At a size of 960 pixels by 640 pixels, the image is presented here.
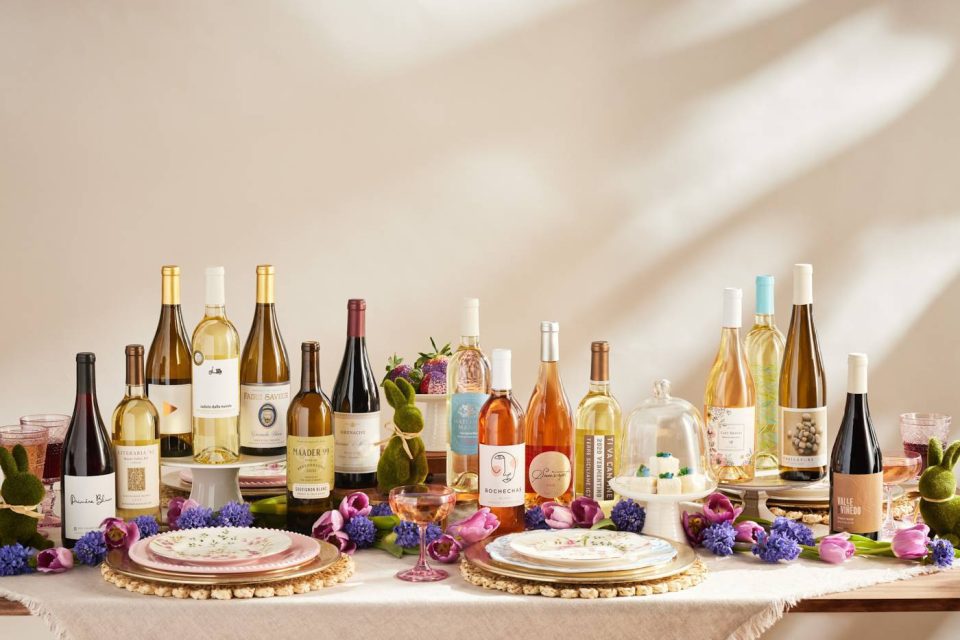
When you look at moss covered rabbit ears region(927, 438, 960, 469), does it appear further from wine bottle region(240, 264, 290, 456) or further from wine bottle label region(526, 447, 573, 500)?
wine bottle region(240, 264, 290, 456)

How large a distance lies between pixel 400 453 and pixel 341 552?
21 cm

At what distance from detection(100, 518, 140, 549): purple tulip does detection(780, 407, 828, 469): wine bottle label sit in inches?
40.1

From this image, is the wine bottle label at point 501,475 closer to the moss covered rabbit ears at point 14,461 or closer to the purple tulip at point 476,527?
the purple tulip at point 476,527

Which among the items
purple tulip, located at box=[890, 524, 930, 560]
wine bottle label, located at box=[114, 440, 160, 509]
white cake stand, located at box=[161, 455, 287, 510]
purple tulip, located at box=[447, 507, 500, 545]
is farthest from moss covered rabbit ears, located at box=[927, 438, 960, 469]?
wine bottle label, located at box=[114, 440, 160, 509]

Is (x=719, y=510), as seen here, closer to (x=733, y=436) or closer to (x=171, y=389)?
(x=733, y=436)

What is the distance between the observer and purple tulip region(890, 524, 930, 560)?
157 centimetres

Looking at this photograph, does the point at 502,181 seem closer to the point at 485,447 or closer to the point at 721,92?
the point at 721,92

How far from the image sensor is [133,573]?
1438mm

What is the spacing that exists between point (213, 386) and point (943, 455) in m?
1.12

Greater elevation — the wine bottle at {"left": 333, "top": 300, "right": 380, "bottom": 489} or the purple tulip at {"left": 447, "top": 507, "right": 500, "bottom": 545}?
the wine bottle at {"left": 333, "top": 300, "right": 380, "bottom": 489}

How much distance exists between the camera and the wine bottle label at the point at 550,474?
5.75ft

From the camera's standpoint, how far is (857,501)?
1.64 meters

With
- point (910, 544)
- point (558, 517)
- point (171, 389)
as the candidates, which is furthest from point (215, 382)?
point (910, 544)

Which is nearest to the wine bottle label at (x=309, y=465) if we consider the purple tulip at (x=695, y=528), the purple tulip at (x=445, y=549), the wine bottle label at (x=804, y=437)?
the purple tulip at (x=445, y=549)
